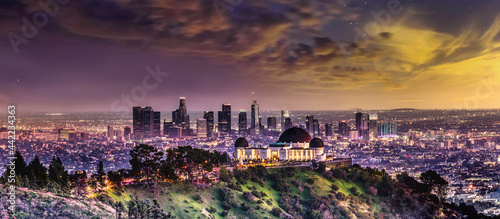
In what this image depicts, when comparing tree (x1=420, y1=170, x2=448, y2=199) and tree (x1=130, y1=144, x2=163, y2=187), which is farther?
tree (x1=420, y1=170, x2=448, y2=199)

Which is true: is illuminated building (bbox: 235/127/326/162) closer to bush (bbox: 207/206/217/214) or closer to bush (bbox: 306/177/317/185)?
bush (bbox: 306/177/317/185)

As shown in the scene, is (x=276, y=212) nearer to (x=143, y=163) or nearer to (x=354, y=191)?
(x=143, y=163)

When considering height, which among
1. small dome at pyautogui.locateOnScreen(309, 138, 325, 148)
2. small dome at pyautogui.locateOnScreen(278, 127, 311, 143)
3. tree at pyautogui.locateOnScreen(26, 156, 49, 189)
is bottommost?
tree at pyautogui.locateOnScreen(26, 156, 49, 189)

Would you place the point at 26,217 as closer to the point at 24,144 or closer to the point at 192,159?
the point at 192,159

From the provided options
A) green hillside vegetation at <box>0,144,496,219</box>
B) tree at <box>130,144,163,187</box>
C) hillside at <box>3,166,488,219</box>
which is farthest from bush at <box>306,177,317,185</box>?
tree at <box>130,144,163,187</box>

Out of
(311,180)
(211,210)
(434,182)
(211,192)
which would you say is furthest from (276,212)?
(434,182)

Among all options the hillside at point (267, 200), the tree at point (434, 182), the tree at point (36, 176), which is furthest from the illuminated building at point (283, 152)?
the tree at point (36, 176)

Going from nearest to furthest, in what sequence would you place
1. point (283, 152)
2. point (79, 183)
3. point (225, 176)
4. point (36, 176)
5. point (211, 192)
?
point (36, 176) < point (79, 183) < point (211, 192) < point (225, 176) < point (283, 152)

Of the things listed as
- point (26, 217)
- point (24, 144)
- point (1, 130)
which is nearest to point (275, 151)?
point (26, 217)

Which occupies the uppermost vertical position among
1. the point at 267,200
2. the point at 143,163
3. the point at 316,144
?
the point at 316,144
